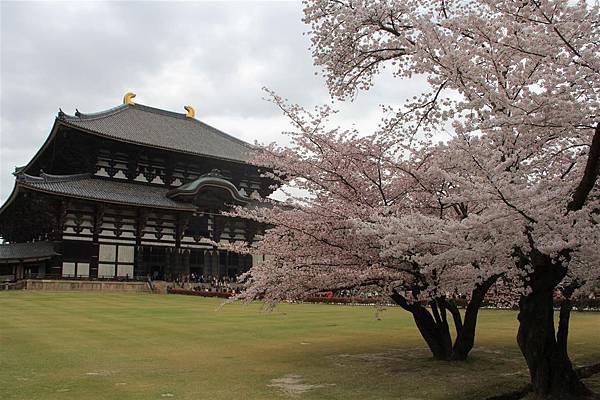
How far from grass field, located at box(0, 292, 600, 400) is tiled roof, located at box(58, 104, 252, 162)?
2466 cm

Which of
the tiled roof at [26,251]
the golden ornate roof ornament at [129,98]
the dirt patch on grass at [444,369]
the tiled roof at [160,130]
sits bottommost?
the dirt patch on grass at [444,369]

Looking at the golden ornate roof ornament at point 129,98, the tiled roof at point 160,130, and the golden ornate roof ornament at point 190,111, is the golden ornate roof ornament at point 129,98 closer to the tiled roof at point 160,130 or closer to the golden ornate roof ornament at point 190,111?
the tiled roof at point 160,130

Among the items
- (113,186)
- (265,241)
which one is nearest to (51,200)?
(113,186)

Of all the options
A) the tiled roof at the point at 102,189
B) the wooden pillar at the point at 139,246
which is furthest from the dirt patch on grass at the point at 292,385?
the wooden pillar at the point at 139,246

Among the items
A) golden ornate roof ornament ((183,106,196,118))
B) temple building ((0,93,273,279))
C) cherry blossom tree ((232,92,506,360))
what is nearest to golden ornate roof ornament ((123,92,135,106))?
temple building ((0,93,273,279))

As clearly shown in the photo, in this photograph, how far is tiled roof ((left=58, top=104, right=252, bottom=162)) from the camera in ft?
142

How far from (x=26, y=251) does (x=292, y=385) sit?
122ft

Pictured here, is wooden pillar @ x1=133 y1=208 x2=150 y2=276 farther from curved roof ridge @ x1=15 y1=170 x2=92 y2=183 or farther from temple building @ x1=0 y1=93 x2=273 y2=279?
curved roof ridge @ x1=15 y1=170 x2=92 y2=183

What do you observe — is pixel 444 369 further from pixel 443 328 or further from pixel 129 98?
pixel 129 98

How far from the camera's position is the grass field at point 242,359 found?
8.95m

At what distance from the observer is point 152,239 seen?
4325 cm

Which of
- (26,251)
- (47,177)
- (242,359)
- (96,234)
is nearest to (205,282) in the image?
(96,234)

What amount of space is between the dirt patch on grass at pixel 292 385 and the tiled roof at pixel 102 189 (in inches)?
1233

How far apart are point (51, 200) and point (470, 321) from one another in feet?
111
